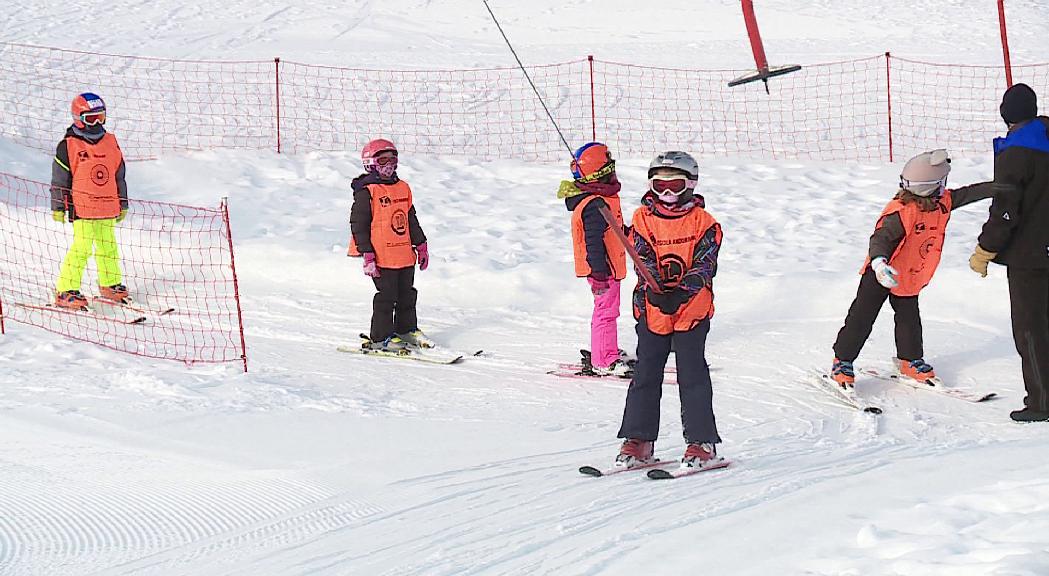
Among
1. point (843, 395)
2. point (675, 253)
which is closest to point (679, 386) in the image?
point (675, 253)

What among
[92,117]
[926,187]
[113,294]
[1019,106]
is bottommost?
[113,294]

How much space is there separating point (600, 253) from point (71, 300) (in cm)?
430

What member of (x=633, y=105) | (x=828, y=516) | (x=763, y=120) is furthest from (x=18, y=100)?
(x=828, y=516)

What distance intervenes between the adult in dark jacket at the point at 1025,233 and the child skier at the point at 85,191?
6.42m

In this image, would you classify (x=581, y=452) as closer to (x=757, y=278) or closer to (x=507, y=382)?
(x=507, y=382)

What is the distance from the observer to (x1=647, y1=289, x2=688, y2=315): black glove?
5.75 metres

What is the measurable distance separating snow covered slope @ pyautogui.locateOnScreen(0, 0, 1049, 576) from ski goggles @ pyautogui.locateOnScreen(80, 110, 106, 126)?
1.81 m

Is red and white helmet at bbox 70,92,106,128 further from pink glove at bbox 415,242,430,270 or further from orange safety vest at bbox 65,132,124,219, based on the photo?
pink glove at bbox 415,242,430,270

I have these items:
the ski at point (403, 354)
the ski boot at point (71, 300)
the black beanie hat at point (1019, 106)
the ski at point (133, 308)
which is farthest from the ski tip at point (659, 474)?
the ski boot at point (71, 300)

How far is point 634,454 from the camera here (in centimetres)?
599

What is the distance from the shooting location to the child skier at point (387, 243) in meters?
8.62

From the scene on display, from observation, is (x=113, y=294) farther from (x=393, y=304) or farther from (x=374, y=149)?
(x=374, y=149)

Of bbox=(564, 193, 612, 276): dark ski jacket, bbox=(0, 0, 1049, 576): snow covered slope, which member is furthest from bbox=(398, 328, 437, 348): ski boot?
bbox=(564, 193, 612, 276): dark ski jacket

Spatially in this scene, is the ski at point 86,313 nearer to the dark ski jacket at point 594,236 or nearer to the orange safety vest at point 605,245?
the orange safety vest at point 605,245
